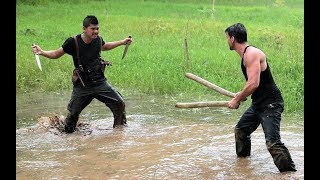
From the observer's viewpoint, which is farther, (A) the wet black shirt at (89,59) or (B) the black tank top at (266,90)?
(A) the wet black shirt at (89,59)

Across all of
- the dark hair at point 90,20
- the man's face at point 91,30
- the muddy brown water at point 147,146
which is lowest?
the muddy brown water at point 147,146

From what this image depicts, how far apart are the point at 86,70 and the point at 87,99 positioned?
484 mm

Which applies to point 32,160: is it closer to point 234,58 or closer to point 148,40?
point 234,58

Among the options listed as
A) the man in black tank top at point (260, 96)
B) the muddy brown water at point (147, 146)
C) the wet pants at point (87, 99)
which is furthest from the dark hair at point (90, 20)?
the man in black tank top at point (260, 96)

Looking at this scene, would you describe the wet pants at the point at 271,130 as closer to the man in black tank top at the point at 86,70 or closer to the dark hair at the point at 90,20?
the man in black tank top at the point at 86,70

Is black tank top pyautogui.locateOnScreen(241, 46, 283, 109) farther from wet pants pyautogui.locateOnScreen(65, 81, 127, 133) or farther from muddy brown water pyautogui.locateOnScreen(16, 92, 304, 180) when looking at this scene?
wet pants pyautogui.locateOnScreen(65, 81, 127, 133)

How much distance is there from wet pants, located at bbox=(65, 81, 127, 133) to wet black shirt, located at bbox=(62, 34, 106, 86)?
11 centimetres

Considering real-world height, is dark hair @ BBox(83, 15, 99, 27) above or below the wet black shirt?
above

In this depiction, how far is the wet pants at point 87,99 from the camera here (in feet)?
27.8

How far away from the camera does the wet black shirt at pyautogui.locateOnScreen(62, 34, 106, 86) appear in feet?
27.2

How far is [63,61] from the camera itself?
14.1 m

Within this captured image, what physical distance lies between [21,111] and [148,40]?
8064 mm

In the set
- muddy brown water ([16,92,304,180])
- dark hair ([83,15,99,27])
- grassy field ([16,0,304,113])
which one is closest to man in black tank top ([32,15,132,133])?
dark hair ([83,15,99,27])
